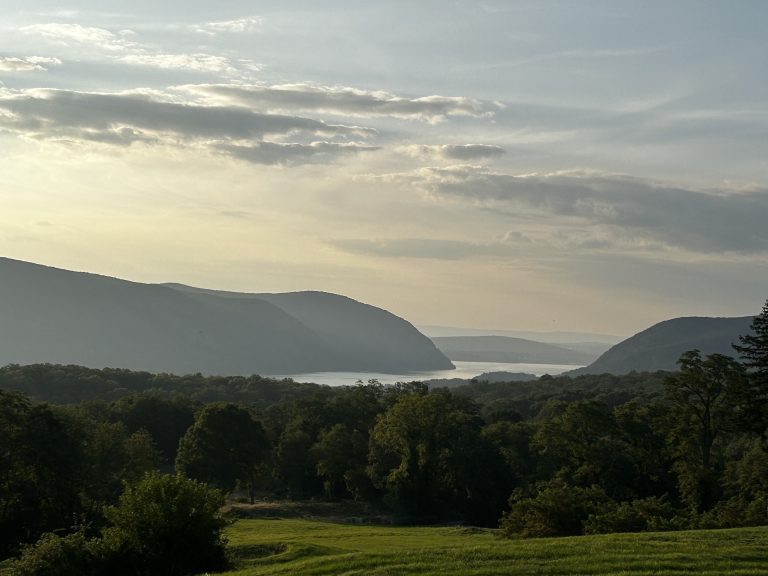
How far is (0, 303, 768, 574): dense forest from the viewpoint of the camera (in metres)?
37.5

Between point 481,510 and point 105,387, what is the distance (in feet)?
292

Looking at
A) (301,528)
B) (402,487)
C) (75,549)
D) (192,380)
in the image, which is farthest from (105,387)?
(75,549)

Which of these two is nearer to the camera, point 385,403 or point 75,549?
point 75,549

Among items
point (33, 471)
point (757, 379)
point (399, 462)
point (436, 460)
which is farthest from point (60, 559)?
point (399, 462)

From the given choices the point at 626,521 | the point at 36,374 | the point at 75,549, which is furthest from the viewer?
the point at 36,374

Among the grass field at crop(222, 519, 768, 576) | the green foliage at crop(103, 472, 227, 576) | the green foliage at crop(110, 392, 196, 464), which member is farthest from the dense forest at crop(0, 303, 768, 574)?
the grass field at crop(222, 519, 768, 576)

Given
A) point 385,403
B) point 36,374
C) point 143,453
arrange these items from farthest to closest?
point 36,374, point 385,403, point 143,453

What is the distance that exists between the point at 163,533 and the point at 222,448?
160 feet

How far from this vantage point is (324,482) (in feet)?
299

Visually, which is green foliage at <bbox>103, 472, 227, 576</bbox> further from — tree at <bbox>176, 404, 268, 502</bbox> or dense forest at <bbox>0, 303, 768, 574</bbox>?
tree at <bbox>176, 404, 268, 502</bbox>

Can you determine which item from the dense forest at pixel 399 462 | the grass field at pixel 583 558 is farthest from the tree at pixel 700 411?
Result: the grass field at pixel 583 558

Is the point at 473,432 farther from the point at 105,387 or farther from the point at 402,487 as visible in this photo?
the point at 105,387

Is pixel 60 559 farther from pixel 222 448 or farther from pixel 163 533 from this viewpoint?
pixel 222 448

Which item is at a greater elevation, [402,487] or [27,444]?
[27,444]
